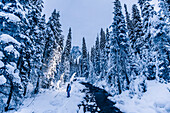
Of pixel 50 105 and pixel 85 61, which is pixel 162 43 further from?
pixel 85 61

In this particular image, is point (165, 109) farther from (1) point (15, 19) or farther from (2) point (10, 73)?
(1) point (15, 19)

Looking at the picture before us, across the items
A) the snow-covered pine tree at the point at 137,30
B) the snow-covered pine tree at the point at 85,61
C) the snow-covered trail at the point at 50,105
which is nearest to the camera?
the snow-covered trail at the point at 50,105

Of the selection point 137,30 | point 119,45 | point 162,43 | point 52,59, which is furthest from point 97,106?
point 137,30

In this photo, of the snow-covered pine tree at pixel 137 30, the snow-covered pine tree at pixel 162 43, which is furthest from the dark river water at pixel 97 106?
the snow-covered pine tree at pixel 137 30

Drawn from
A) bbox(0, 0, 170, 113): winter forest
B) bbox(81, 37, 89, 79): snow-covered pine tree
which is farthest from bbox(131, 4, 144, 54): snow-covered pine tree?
bbox(81, 37, 89, 79): snow-covered pine tree

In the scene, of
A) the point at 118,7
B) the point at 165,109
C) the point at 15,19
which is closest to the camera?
the point at 15,19

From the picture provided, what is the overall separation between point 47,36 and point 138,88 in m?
17.7

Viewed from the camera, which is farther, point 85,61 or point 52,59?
point 85,61

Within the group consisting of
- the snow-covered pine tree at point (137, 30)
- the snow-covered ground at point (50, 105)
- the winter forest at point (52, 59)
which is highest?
the snow-covered pine tree at point (137, 30)

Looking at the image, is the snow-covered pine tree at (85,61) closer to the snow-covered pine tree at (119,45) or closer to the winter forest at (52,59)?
the winter forest at (52,59)

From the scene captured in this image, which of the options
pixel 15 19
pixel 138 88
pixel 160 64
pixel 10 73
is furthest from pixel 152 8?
pixel 10 73

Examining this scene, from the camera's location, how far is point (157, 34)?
1047 centimetres

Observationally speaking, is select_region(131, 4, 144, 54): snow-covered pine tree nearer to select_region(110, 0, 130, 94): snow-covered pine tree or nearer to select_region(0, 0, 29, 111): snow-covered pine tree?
select_region(110, 0, 130, 94): snow-covered pine tree

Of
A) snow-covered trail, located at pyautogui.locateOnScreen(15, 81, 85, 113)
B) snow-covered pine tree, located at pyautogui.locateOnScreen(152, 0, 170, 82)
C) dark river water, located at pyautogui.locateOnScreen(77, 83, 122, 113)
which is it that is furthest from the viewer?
snow-covered pine tree, located at pyautogui.locateOnScreen(152, 0, 170, 82)
